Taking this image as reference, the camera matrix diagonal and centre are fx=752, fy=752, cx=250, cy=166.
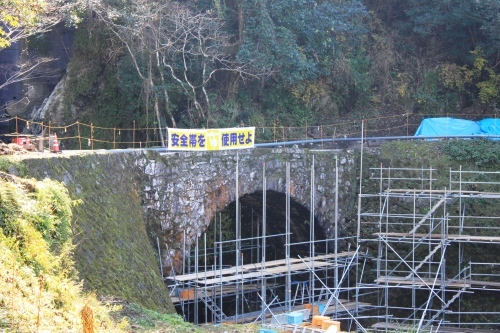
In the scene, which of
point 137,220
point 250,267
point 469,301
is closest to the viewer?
point 137,220

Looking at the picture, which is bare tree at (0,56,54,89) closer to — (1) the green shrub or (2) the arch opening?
(2) the arch opening

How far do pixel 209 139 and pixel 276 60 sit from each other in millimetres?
6393

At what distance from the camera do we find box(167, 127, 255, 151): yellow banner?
15148 millimetres

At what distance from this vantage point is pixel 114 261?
11.2 metres

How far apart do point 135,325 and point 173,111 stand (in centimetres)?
1271

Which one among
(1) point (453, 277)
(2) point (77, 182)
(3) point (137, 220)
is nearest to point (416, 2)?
(1) point (453, 277)

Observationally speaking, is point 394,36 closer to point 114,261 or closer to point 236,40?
point 236,40

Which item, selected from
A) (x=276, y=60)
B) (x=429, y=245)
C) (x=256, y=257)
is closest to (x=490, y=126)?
(x=429, y=245)

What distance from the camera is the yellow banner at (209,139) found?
15148 mm

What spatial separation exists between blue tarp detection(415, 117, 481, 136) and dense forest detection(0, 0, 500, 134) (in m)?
2.32

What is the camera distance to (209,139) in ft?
50.9

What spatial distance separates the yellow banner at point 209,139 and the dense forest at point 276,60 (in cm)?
404

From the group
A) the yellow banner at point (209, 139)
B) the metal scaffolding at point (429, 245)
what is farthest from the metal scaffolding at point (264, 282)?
the yellow banner at point (209, 139)

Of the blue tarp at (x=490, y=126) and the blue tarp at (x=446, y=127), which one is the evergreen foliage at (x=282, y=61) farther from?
the blue tarp at (x=446, y=127)
